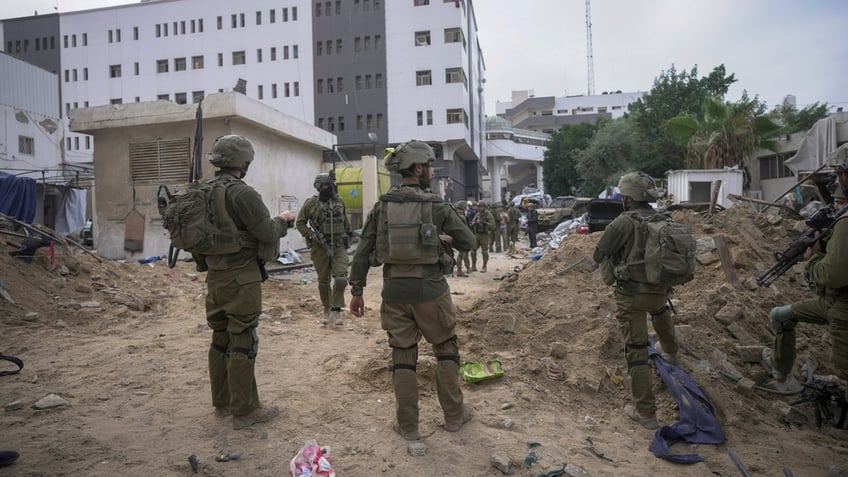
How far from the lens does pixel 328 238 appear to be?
653 centimetres

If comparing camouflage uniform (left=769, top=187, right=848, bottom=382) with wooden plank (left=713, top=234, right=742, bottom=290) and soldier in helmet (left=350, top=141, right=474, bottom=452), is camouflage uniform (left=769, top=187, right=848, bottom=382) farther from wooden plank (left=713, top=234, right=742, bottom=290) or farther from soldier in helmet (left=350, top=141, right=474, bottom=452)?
wooden plank (left=713, top=234, right=742, bottom=290)

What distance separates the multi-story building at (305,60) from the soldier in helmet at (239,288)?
3016 cm

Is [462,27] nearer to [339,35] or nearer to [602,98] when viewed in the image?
[339,35]

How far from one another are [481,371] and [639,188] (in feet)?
6.43

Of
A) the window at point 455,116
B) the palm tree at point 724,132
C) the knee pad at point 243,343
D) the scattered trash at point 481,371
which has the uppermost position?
the window at point 455,116

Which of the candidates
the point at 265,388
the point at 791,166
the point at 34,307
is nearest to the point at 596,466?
the point at 265,388

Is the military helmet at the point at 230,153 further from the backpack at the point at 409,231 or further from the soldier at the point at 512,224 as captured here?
the soldier at the point at 512,224

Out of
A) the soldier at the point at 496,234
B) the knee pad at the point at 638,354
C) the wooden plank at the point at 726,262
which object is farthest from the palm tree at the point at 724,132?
the knee pad at the point at 638,354

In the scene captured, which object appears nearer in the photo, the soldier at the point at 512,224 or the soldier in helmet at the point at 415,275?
the soldier in helmet at the point at 415,275

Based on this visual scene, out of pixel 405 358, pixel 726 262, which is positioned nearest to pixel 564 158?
pixel 726 262

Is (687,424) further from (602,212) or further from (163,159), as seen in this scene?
(163,159)

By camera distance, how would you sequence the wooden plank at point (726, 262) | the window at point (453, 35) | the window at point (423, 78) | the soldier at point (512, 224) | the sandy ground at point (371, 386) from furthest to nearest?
the window at point (423, 78) < the window at point (453, 35) < the soldier at point (512, 224) < the wooden plank at point (726, 262) < the sandy ground at point (371, 386)

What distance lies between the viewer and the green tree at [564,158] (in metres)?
39.3

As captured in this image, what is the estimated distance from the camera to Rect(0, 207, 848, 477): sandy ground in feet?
10.3
